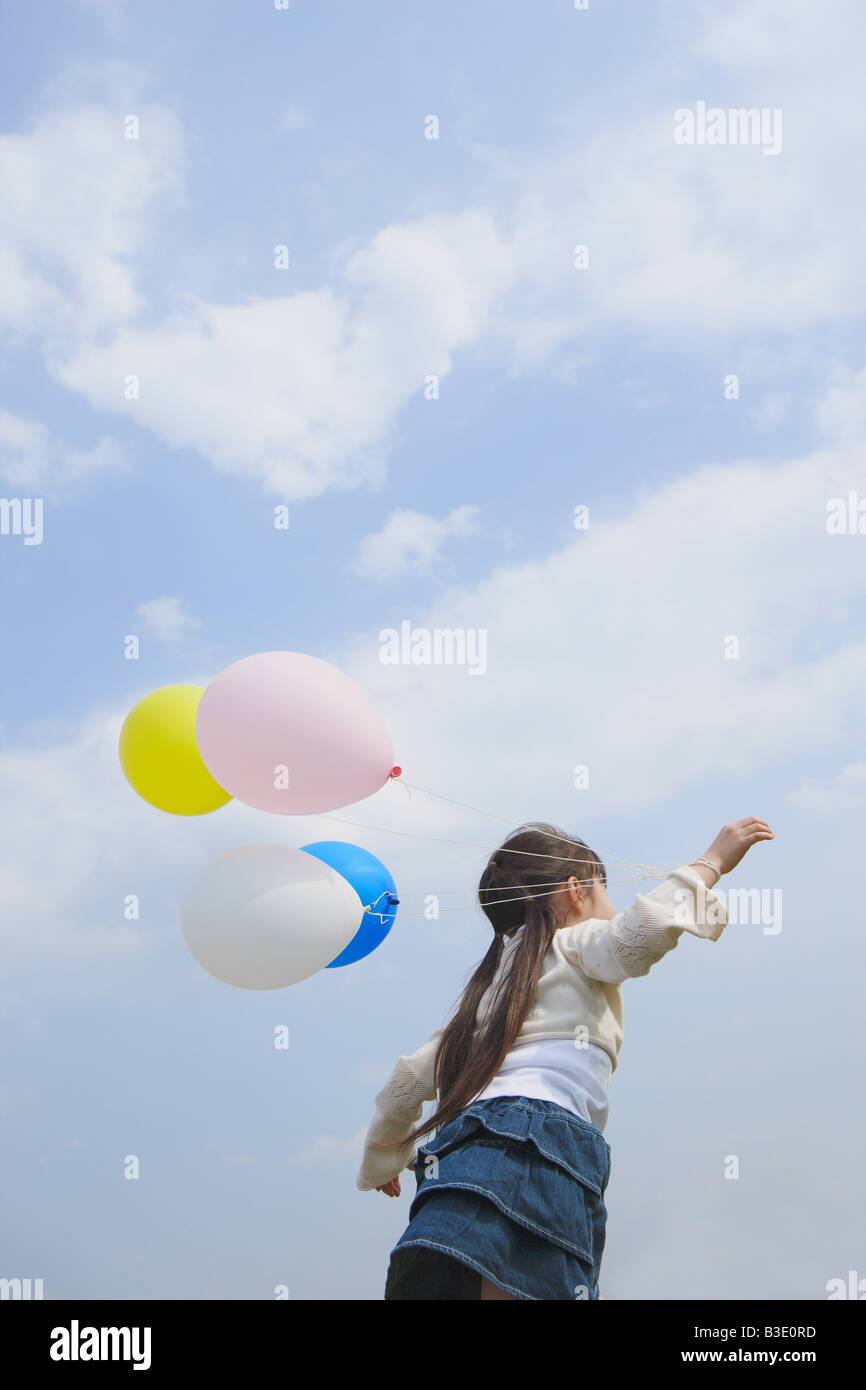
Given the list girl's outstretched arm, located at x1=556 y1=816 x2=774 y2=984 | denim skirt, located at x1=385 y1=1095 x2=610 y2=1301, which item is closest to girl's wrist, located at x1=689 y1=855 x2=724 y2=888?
girl's outstretched arm, located at x1=556 y1=816 x2=774 y2=984

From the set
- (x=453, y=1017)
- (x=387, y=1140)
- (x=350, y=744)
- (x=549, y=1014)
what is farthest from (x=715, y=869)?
(x=387, y=1140)

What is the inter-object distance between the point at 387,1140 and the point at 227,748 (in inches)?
42.4

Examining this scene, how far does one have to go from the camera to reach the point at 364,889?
293cm

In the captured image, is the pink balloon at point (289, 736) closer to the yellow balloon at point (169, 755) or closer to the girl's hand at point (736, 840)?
the yellow balloon at point (169, 755)

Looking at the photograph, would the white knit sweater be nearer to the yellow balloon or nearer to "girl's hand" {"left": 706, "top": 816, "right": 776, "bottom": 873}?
"girl's hand" {"left": 706, "top": 816, "right": 776, "bottom": 873}

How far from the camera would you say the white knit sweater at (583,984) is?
7.75ft

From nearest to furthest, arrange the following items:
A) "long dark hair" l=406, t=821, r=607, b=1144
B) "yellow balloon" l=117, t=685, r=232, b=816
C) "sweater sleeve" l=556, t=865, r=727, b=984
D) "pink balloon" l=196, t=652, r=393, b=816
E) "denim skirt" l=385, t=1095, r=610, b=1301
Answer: "denim skirt" l=385, t=1095, r=610, b=1301 → "sweater sleeve" l=556, t=865, r=727, b=984 → "long dark hair" l=406, t=821, r=607, b=1144 → "pink balloon" l=196, t=652, r=393, b=816 → "yellow balloon" l=117, t=685, r=232, b=816

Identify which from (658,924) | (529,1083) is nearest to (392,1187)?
(529,1083)

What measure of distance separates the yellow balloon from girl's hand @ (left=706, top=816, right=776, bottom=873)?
4.44ft

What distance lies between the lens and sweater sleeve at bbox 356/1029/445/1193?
8.77 feet

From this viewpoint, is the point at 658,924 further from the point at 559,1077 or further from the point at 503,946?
the point at 503,946
